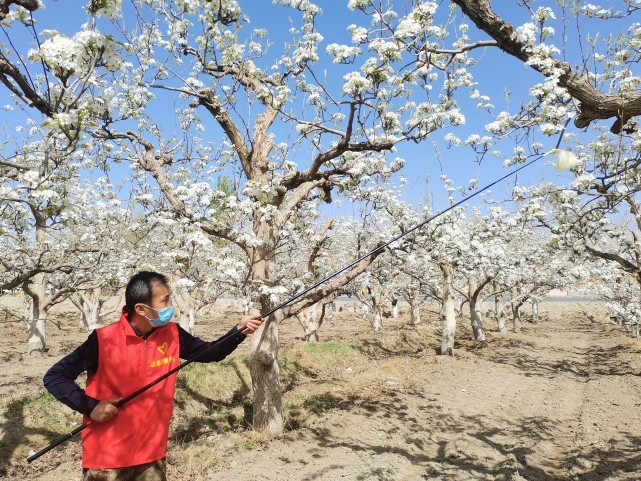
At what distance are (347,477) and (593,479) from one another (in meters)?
3.79

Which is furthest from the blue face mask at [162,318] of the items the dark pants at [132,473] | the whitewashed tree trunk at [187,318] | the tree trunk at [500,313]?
the tree trunk at [500,313]

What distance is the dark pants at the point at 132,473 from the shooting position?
3.22 m

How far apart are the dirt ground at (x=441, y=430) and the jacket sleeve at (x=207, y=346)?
3.82 metres

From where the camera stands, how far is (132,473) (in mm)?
3328

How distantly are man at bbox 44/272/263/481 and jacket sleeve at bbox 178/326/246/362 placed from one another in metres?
0.28

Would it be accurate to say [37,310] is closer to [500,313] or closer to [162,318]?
[162,318]

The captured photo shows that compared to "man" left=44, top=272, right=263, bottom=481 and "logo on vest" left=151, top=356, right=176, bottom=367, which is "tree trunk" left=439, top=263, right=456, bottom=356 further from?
"man" left=44, top=272, right=263, bottom=481

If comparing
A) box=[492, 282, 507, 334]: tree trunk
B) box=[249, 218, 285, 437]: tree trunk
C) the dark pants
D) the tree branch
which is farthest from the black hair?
box=[492, 282, 507, 334]: tree trunk

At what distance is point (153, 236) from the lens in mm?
17016

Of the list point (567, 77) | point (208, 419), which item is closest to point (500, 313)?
point (208, 419)

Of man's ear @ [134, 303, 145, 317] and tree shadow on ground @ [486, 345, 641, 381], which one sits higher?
man's ear @ [134, 303, 145, 317]

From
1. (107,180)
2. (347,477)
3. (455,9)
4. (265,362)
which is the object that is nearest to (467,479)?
(347,477)

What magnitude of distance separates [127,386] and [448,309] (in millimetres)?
18489

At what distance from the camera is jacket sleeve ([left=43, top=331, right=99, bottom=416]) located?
10.0 ft
